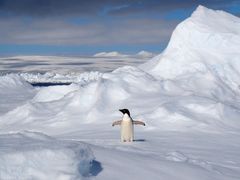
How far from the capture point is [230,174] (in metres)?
9.82

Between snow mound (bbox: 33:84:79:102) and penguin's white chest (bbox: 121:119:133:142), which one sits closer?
penguin's white chest (bbox: 121:119:133:142)

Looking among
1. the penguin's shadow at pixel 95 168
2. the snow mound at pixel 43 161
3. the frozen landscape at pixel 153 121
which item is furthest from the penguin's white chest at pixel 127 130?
the snow mound at pixel 43 161

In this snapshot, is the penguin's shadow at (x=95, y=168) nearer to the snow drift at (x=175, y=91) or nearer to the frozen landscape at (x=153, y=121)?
the frozen landscape at (x=153, y=121)

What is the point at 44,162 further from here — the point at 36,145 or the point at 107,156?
the point at 107,156

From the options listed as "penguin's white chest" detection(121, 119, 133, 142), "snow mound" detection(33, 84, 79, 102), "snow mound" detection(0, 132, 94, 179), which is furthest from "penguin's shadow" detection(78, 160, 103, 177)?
"snow mound" detection(33, 84, 79, 102)

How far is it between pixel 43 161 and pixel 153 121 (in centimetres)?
1272

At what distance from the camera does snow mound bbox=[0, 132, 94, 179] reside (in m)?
6.65

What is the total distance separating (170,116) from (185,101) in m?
2.25

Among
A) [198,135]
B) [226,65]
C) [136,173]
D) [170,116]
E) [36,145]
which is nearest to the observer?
[36,145]

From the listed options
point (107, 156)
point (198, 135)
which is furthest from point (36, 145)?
point (198, 135)

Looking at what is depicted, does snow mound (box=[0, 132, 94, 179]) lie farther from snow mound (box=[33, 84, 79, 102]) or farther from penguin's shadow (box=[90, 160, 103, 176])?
snow mound (box=[33, 84, 79, 102])

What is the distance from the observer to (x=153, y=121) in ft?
63.6

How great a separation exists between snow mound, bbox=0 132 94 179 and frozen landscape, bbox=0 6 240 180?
0.01m

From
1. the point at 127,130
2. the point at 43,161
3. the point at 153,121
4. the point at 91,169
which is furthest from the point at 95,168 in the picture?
the point at 153,121
